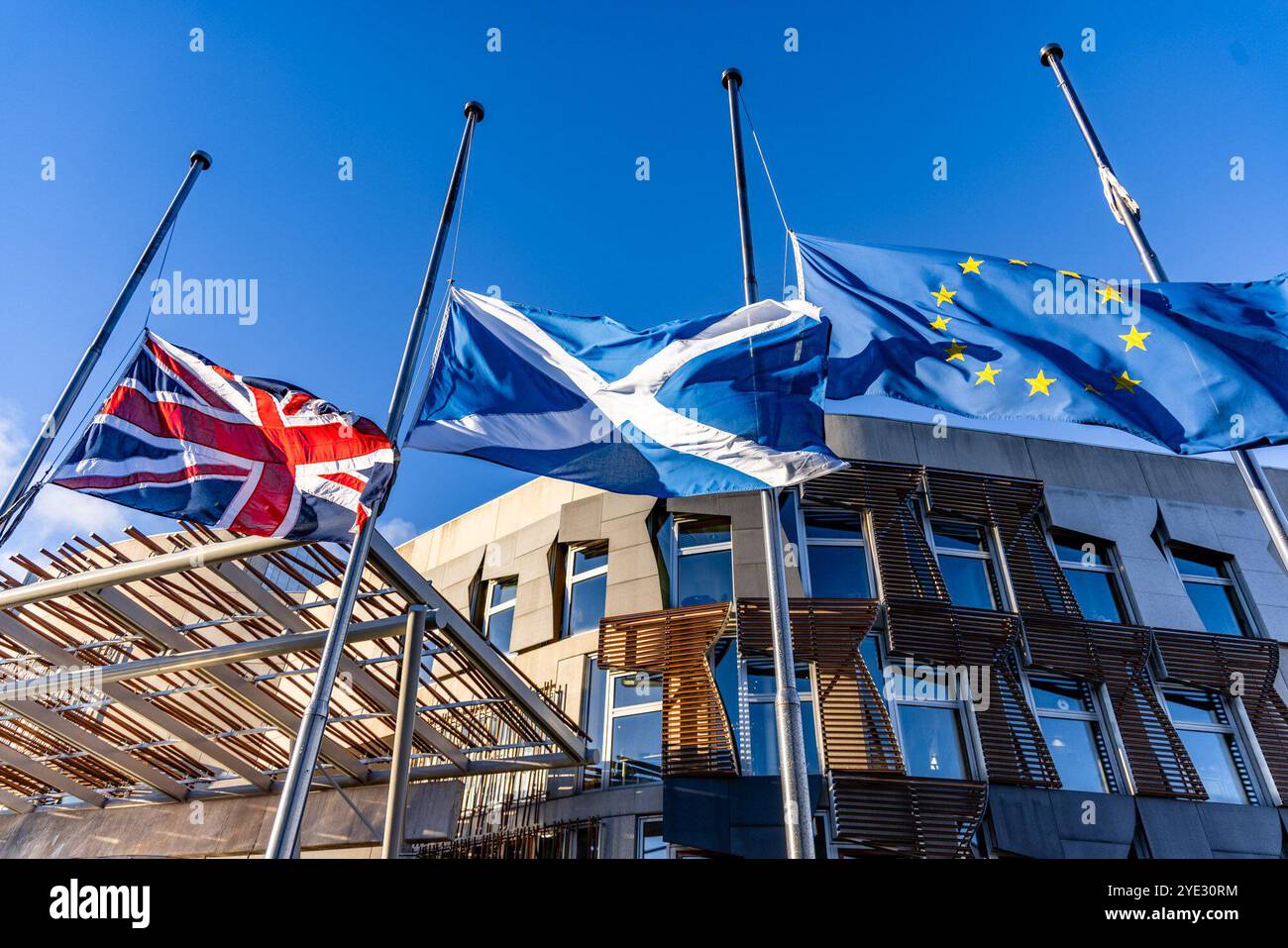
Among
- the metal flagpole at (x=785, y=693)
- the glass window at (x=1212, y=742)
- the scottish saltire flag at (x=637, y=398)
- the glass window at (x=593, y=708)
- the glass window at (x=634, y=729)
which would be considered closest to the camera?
the metal flagpole at (x=785, y=693)

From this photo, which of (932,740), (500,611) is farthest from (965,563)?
(500,611)

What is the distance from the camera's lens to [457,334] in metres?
9.16

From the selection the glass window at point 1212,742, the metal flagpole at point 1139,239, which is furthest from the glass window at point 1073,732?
the metal flagpole at point 1139,239

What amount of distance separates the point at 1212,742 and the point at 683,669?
29.7ft

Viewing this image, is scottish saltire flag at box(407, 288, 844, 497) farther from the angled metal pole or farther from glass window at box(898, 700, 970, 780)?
glass window at box(898, 700, 970, 780)

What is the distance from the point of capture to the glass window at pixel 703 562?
49.4ft

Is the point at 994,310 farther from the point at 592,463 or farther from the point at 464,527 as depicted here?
the point at 464,527

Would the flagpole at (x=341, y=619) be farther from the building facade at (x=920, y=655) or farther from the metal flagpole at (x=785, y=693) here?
the building facade at (x=920, y=655)

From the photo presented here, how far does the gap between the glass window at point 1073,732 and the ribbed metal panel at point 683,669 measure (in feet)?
17.7

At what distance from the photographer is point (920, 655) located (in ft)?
46.1
